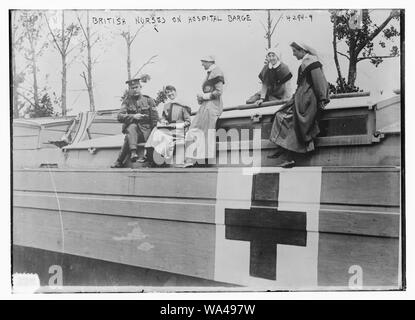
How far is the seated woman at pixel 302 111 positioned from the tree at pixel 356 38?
13cm

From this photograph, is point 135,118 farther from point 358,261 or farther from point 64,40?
point 358,261

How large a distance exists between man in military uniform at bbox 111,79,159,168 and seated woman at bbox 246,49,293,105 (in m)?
0.82

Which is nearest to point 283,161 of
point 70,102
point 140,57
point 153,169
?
point 153,169

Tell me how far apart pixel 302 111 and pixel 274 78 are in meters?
0.30

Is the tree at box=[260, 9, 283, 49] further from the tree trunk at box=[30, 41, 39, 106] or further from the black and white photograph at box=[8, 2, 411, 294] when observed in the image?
the tree trunk at box=[30, 41, 39, 106]

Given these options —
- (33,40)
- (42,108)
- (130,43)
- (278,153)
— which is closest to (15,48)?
(33,40)

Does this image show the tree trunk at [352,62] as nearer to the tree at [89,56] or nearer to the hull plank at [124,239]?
the hull plank at [124,239]

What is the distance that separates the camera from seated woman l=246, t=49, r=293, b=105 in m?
3.06

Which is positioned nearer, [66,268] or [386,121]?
[386,121]

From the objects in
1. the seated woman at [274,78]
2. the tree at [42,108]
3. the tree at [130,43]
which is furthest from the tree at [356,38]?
the tree at [42,108]
